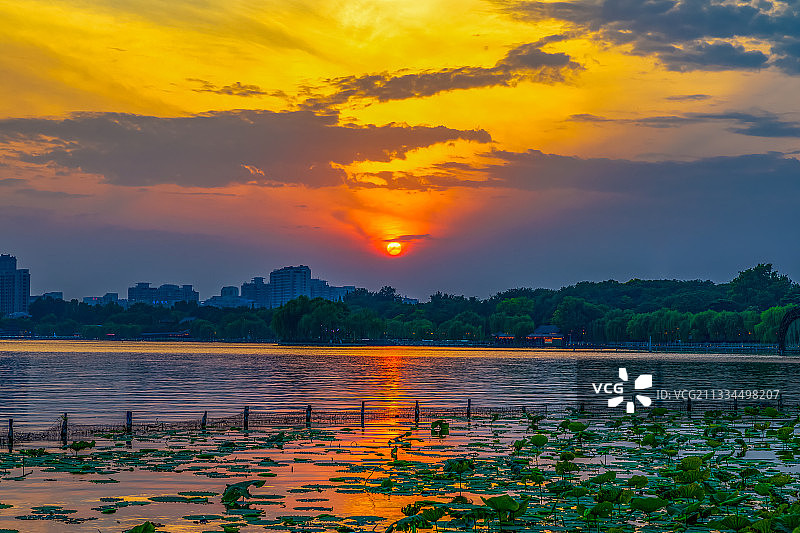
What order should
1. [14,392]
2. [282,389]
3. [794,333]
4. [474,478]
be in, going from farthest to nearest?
1. [794,333]
2. [282,389]
3. [14,392]
4. [474,478]

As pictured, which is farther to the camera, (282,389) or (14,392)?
(282,389)

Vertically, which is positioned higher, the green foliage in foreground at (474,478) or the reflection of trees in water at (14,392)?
the green foliage in foreground at (474,478)

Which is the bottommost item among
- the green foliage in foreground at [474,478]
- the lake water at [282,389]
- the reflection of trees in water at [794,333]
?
the lake water at [282,389]

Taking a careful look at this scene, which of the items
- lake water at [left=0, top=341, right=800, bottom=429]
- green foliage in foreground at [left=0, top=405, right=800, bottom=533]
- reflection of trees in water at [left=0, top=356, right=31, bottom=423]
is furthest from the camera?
lake water at [left=0, top=341, right=800, bottom=429]

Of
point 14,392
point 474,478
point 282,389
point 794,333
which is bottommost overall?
point 282,389

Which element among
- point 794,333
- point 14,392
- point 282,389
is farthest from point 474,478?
point 794,333

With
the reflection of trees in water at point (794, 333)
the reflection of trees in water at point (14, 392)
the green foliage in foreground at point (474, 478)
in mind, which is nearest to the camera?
the green foliage in foreground at point (474, 478)

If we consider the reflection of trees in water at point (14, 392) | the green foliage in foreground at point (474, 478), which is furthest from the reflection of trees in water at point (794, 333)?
the green foliage in foreground at point (474, 478)

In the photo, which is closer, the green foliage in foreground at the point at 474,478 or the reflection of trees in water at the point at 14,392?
→ the green foliage in foreground at the point at 474,478

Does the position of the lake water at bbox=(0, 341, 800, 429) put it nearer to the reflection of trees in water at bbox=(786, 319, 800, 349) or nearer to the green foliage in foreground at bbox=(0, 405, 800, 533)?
the green foliage in foreground at bbox=(0, 405, 800, 533)

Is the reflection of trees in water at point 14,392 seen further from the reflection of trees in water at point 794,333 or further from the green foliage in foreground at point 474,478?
the reflection of trees in water at point 794,333

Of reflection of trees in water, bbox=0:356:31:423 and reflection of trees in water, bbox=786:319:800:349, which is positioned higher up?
reflection of trees in water, bbox=786:319:800:349

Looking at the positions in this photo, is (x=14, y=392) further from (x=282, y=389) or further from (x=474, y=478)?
(x=474, y=478)

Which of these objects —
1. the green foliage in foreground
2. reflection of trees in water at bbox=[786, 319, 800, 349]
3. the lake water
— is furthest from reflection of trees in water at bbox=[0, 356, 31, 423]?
reflection of trees in water at bbox=[786, 319, 800, 349]
